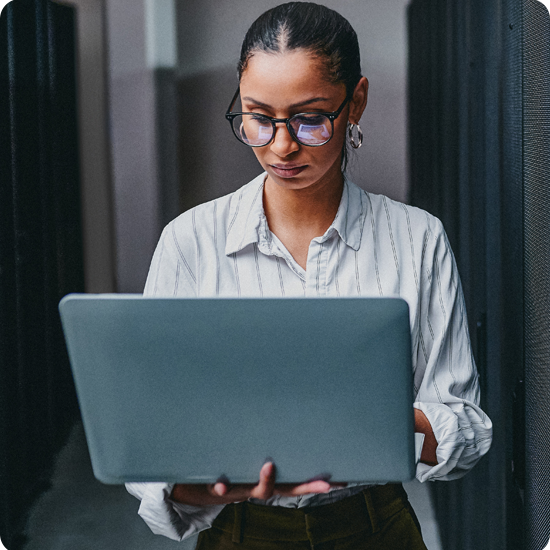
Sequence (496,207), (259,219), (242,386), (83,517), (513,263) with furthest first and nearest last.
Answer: (83,517)
(496,207)
(513,263)
(259,219)
(242,386)

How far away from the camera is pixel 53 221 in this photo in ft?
5.16

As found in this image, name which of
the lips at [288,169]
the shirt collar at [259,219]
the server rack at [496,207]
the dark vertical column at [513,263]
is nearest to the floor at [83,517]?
the server rack at [496,207]

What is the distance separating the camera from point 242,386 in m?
0.59

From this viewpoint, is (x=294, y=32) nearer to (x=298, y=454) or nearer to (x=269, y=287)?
(x=269, y=287)

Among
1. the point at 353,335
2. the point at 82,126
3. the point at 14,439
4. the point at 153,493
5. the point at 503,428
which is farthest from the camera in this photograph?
the point at 82,126

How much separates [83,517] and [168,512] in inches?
40.1

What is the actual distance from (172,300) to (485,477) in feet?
3.25

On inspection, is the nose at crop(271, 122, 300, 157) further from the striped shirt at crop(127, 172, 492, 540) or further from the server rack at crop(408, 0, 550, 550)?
the server rack at crop(408, 0, 550, 550)

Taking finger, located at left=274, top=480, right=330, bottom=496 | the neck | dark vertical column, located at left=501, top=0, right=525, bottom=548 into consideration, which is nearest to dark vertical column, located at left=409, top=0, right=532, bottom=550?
dark vertical column, located at left=501, top=0, right=525, bottom=548

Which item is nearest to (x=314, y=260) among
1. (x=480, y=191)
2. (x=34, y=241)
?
(x=480, y=191)

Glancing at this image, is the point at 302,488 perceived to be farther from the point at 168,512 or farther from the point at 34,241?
the point at 34,241

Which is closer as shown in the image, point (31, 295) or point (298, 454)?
point (298, 454)

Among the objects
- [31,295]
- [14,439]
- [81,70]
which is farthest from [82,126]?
[14,439]

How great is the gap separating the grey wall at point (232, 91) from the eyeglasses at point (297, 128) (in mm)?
702
